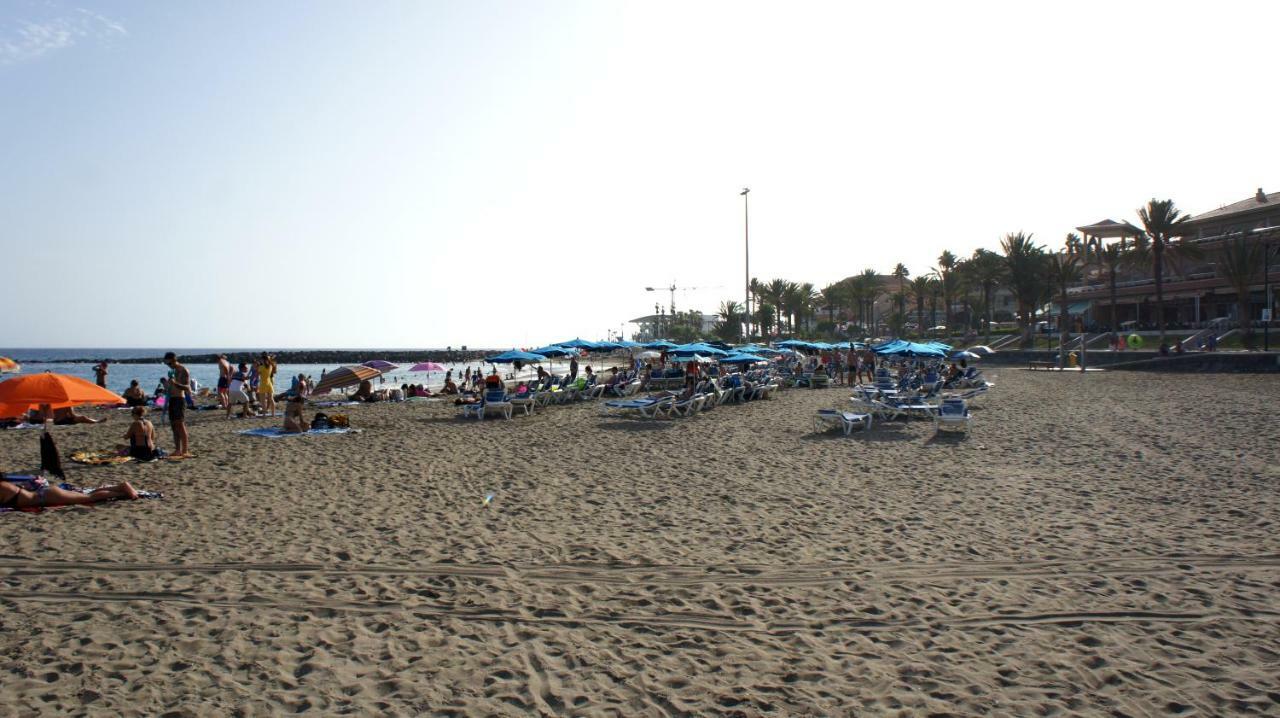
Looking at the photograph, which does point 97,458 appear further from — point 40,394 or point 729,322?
point 729,322

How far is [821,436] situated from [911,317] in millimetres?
75249

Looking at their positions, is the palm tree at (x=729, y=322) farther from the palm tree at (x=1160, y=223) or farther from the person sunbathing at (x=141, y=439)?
the person sunbathing at (x=141, y=439)

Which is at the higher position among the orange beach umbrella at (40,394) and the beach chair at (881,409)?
the orange beach umbrella at (40,394)

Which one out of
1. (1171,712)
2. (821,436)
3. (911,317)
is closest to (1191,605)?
(1171,712)

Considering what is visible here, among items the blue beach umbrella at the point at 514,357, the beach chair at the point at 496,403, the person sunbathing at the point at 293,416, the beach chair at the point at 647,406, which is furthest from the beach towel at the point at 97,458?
the blue beach umbrella at the point at 514,357

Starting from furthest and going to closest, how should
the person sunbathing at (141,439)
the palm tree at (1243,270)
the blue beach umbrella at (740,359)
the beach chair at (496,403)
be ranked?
the palm tree at (1243,270) < the blue beach umbrella at (740,359) < the beach chair at (496,403) < the person sunbathing at (141,439)

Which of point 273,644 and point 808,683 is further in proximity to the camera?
point 273,644

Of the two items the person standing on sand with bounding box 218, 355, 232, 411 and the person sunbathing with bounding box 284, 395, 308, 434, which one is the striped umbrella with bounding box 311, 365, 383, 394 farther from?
the person sunbathing with bounding box 284, 395, 308, 434

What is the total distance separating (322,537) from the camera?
6.83 metres

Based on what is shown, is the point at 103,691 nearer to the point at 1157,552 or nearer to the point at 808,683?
the point at 808,683

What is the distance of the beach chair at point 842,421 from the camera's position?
13609 millimetres

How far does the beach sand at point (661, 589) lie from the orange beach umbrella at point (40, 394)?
1328 mm

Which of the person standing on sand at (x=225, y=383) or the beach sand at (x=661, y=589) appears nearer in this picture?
the beach sand at (x=661, y=589)

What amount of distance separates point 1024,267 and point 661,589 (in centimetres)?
4886
